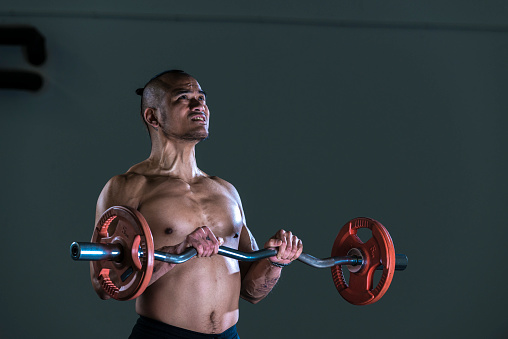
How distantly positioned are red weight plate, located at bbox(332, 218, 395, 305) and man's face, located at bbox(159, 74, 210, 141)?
68 cm

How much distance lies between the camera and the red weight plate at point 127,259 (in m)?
1.48

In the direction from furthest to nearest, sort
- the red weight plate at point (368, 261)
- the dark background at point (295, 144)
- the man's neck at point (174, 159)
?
1. the dark background at point (295, 144)
2. the man's neck at point (174, 159)
3. the red weight plate at point (368, 261)

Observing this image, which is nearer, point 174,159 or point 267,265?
point 267,265

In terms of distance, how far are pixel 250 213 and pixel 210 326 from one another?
1.95 m

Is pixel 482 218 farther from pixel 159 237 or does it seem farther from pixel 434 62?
pixel 159 237

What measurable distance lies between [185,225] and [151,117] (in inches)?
20.0

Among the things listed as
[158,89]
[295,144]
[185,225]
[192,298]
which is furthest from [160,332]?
[295,144]

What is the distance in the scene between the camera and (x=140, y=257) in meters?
1.50

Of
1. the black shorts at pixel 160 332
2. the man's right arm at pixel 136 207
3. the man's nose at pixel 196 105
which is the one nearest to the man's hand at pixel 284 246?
the man's right arm at pixel 136 207

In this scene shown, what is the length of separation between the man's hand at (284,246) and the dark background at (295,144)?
1995mm

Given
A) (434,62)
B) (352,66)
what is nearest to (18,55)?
(352,66)

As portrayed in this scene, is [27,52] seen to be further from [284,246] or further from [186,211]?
[284,246]

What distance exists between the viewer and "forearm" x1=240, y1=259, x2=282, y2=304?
6.59 feet

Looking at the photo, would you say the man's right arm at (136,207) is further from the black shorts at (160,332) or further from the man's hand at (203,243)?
the black shorts at (160,332)
